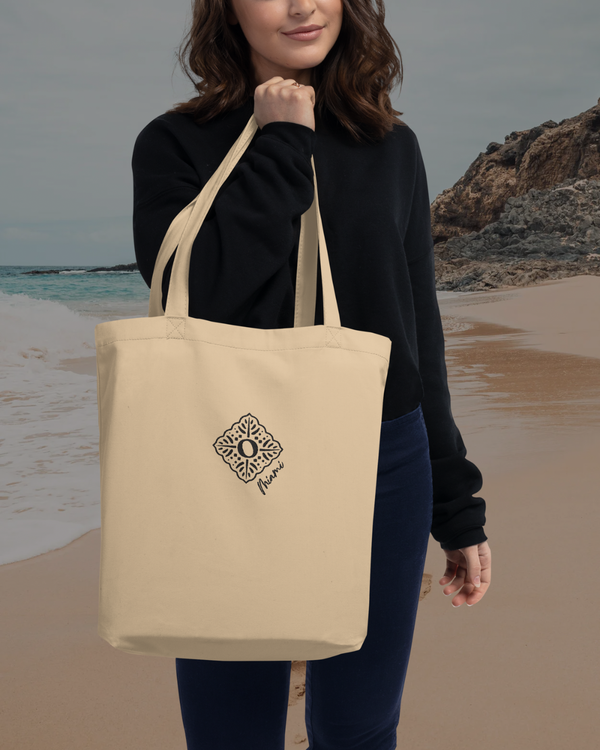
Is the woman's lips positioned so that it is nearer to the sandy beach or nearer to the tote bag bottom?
the sandy beach

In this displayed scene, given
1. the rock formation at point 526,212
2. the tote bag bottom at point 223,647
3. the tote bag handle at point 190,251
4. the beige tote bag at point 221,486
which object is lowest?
the tote bag bottom at point 223,647

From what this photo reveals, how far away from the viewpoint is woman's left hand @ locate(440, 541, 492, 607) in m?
1.24

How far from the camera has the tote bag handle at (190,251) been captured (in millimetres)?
845

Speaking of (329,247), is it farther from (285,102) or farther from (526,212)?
(526,212)

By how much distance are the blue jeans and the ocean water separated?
192 centimetres

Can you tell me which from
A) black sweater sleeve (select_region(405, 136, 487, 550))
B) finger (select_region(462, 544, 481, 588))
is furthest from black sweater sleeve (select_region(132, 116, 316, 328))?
finger (select_region(462, 544, 481, 588))

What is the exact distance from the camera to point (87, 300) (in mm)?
22297

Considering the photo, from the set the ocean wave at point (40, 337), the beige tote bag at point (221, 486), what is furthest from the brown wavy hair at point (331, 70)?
the ocean wave at point (40, 337)

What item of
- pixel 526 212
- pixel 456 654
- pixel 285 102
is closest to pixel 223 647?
pixel 285 102

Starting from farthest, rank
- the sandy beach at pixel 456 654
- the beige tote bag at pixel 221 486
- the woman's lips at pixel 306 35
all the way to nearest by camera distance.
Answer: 1. the sandy beach at pixel 456 654
2. the woman's lips at pixel 306 35
3. the beige tote bag at pixel 221 486

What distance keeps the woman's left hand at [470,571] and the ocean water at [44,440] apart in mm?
2007

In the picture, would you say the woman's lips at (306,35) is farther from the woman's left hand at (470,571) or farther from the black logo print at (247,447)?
the woman's left hand at (470,571)

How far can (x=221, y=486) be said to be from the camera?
82cm

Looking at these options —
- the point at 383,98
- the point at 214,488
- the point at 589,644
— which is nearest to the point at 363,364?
the point at 214,488
